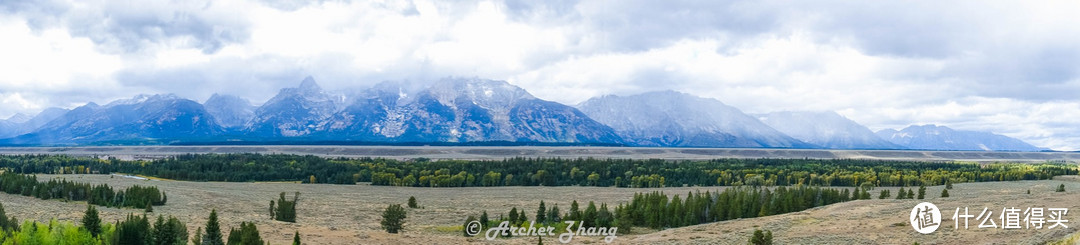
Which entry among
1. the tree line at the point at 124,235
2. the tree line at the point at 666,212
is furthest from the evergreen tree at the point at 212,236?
the tree line at the point at 666,212

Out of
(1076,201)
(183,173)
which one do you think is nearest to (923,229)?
(1076,201)

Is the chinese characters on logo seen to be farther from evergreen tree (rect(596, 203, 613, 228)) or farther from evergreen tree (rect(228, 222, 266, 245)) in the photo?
evergreen tree (rect(228, 222, 266, 245))

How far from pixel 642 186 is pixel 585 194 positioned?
21.1 m

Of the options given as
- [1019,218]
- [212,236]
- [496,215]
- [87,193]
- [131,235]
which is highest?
[1019,218]

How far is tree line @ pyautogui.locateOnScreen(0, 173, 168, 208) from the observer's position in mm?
71750

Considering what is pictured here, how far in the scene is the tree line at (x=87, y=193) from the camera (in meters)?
71.8

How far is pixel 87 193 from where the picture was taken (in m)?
77.0

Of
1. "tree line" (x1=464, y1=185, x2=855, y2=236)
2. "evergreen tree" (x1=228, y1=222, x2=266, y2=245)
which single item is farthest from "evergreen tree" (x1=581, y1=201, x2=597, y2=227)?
"evergreen tree" (x1=228, y1=222, x2=266, y2=245)

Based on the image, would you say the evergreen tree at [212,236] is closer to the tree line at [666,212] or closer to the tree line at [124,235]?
the tree line at [124,235]

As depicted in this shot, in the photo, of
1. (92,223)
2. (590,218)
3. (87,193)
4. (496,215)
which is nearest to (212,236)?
(92,223)

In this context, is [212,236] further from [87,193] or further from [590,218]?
[87,193]

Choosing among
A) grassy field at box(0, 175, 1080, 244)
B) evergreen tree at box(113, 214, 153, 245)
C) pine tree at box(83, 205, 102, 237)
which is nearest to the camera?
evergreen tree at box(113, 214, 153, 245)

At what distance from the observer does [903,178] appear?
4808 inches

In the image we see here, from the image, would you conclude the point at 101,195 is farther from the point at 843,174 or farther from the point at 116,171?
the point at 843,174
